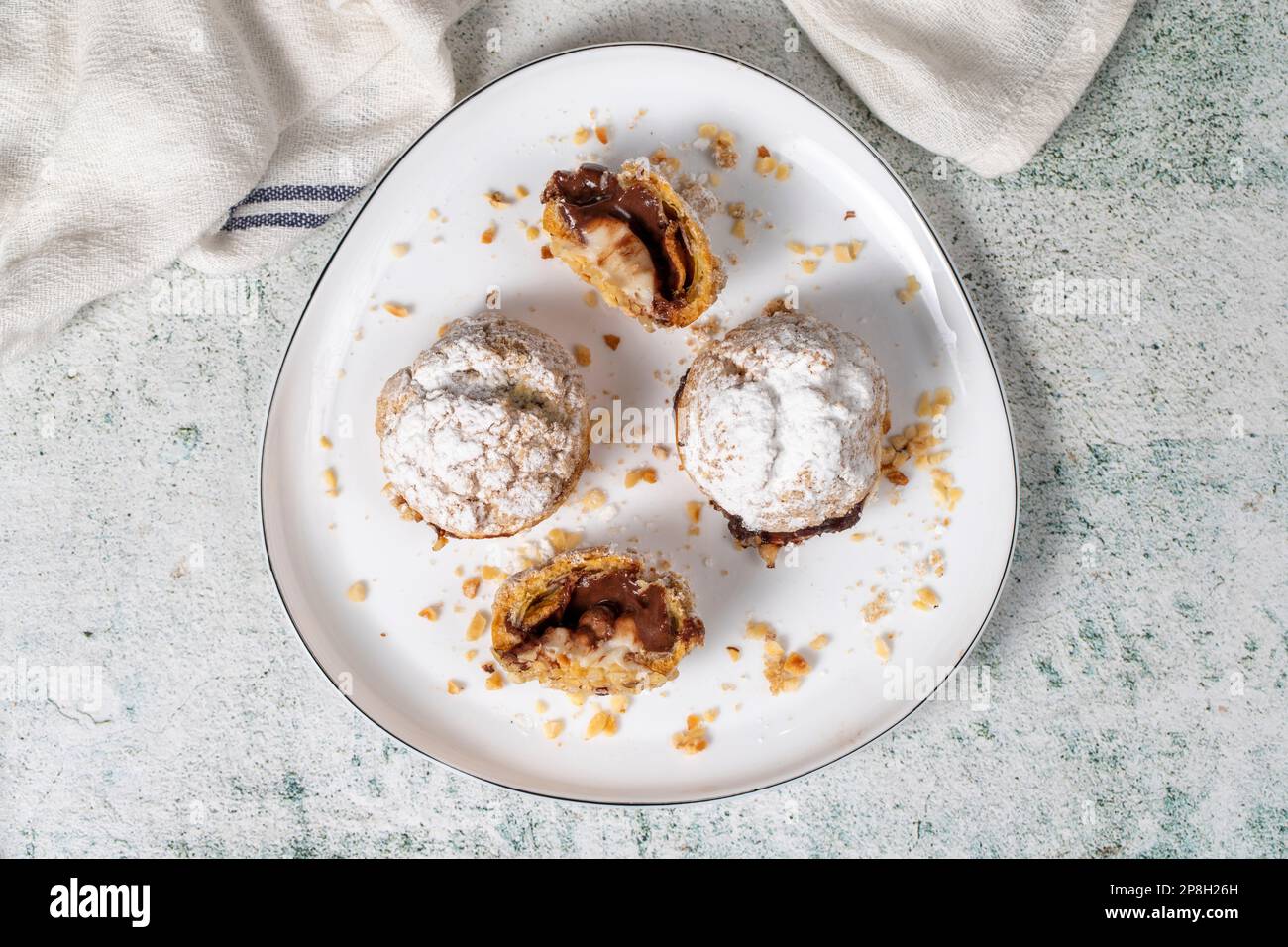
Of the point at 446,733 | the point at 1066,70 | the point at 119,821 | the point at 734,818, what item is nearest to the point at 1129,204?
the point at 1066,70

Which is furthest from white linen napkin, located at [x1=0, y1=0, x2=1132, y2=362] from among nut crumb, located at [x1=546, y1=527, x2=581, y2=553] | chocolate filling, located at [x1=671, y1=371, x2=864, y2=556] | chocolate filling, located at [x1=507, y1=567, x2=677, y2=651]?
chocolate filling, located at [x1=507, y1=567, x2=677, y2=651]

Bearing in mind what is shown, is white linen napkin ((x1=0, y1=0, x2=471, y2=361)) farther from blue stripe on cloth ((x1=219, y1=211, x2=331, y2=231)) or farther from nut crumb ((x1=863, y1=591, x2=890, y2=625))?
nut crumb ((x1=863, y1=591, x2=890, y2=625))

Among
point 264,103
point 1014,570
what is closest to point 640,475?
point 1014,570

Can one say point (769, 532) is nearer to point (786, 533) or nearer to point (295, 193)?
point (786, 533)

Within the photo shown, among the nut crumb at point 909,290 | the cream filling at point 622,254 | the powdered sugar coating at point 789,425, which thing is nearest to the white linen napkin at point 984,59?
the nut crumb at point 909,290

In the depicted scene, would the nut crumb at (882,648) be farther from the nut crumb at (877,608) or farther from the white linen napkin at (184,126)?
the white linen napkin at (184,126)
